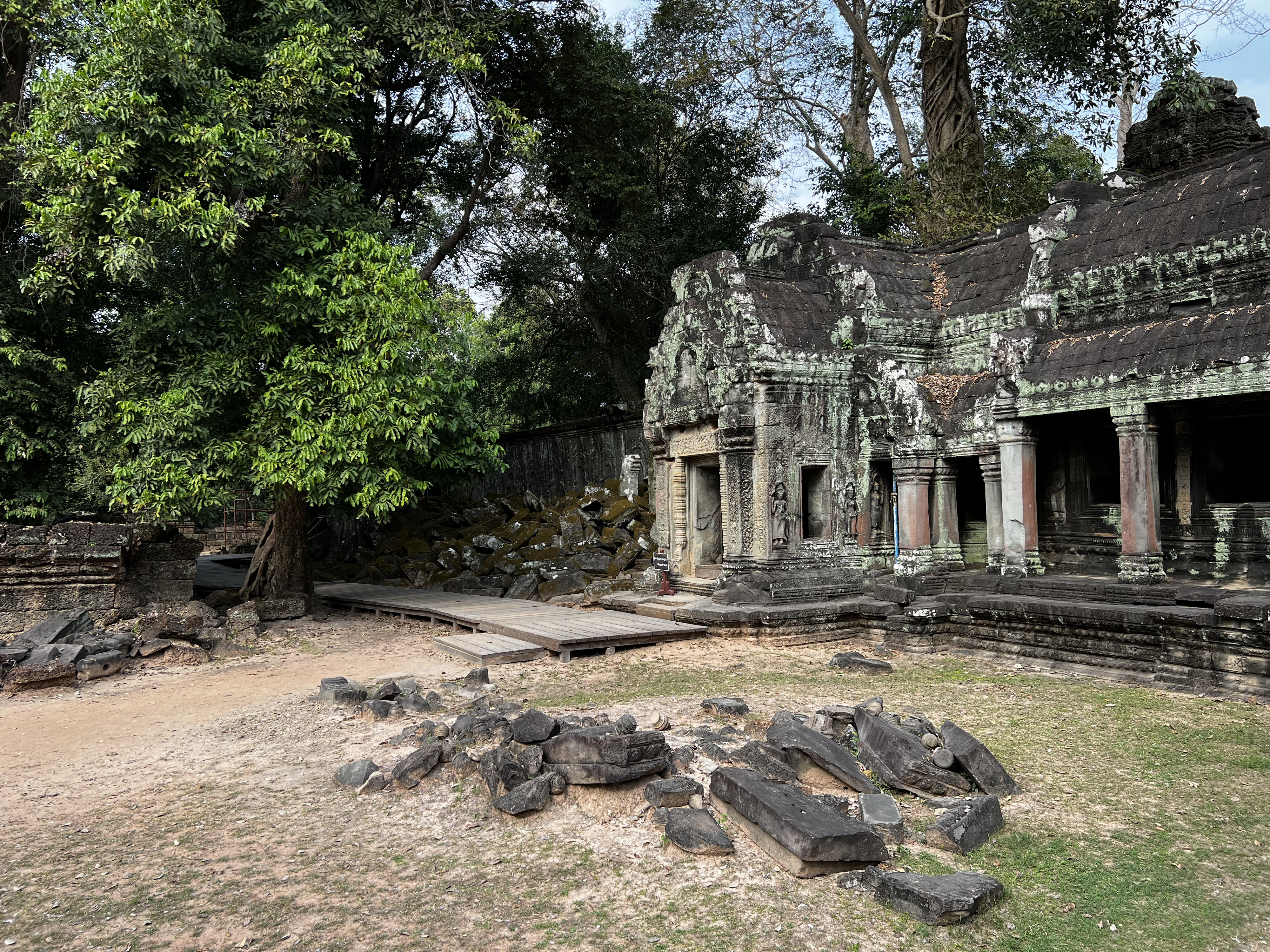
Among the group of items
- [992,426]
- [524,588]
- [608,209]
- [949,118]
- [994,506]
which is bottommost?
[524,588]

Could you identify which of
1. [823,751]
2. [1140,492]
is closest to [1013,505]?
[1140,492]

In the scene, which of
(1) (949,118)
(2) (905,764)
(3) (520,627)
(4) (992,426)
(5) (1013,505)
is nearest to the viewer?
(2) (905,764)

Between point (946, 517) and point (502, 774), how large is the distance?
7252mm

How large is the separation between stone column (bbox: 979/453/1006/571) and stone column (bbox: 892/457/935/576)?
25.1 inches

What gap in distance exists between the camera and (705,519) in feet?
40.3

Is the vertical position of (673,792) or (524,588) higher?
(524,588)

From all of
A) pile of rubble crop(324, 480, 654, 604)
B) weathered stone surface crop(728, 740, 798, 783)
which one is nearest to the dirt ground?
weathered stone surface crop(728, 740, 798, 783)

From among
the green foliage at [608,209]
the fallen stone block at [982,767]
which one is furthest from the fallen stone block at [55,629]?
the green foliage at [608,209]

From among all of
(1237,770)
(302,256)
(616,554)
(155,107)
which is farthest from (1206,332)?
(155,107)

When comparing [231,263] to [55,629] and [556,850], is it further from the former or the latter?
[556,850]

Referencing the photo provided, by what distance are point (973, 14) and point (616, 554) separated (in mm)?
12158

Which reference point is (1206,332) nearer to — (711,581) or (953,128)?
(711,581)

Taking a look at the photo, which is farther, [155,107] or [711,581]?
[711,581]

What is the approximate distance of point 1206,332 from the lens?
25.7ft
